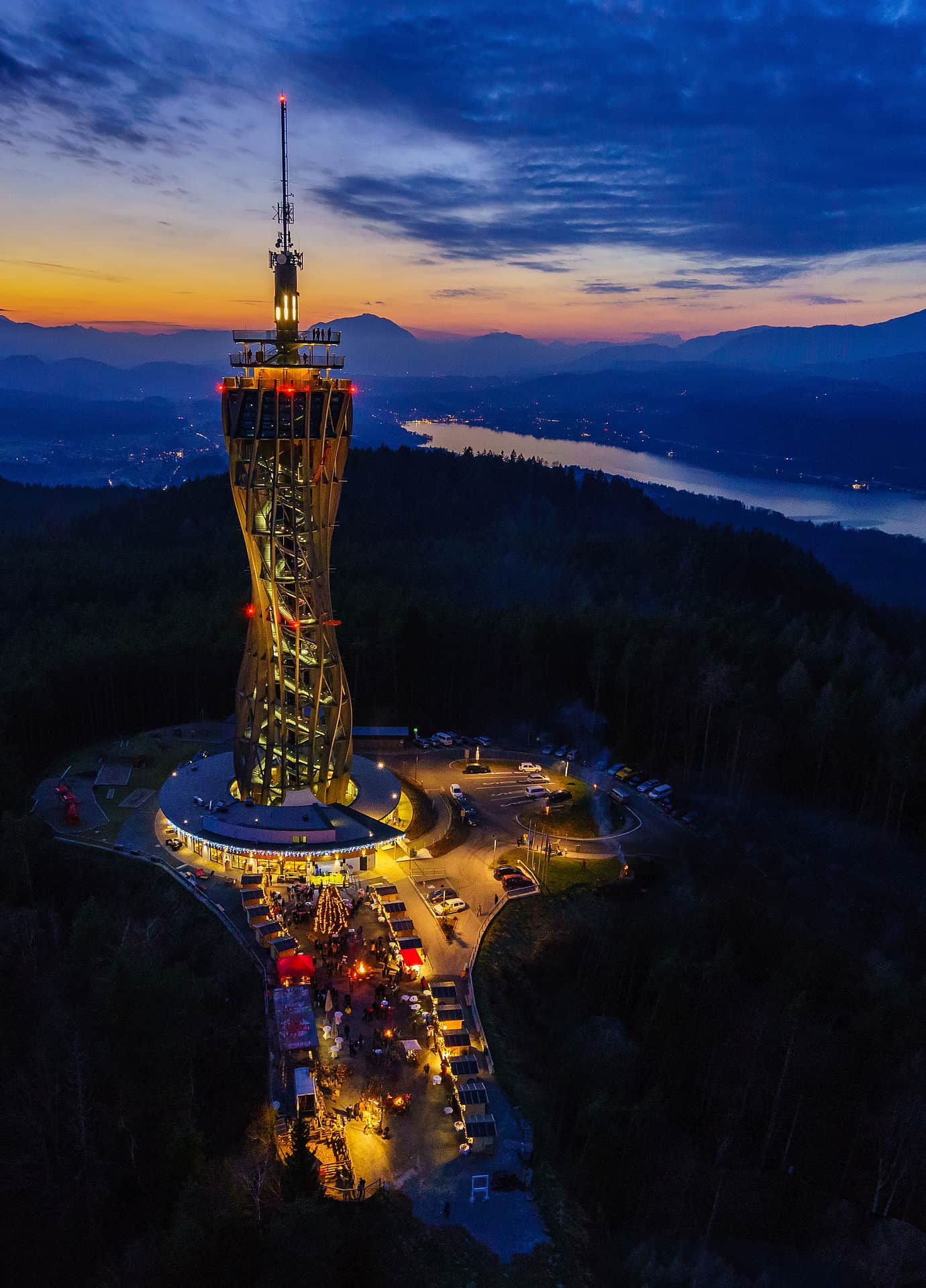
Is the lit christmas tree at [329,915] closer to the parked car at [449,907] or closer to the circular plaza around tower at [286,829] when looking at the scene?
the circular plaza around tower at [286,829]

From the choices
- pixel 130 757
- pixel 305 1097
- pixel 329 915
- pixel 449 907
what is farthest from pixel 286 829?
pixel 130 757

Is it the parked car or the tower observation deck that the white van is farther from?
the tower observation deck

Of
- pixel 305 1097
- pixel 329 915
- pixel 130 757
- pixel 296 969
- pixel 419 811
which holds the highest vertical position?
pixel 305 1097

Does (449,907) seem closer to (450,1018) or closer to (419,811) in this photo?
(450,1018)

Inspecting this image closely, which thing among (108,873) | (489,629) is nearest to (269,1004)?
(108,873)

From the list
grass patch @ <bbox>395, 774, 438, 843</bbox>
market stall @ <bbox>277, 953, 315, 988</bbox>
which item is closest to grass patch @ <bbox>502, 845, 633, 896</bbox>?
grass patch @ <bbox>395, 774, 438, 843</bbox>

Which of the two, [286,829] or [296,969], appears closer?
[296,969]
